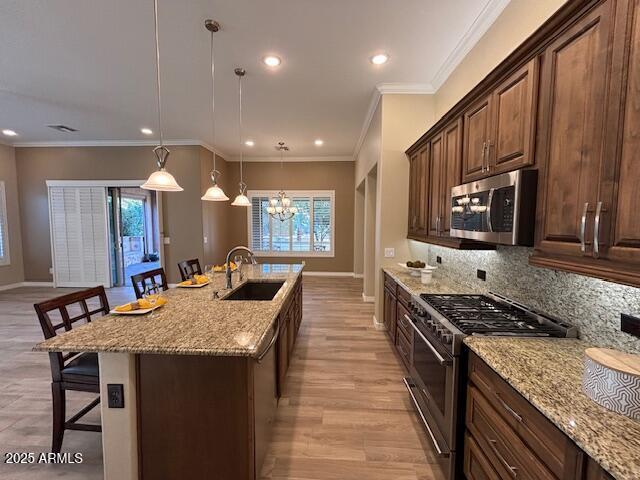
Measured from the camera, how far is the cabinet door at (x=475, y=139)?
1994mm

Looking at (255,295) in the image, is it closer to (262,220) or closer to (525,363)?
(525,363)

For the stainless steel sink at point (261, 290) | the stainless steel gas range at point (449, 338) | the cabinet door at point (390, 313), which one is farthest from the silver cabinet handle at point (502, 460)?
the stainless steel sink at point (261, 290)

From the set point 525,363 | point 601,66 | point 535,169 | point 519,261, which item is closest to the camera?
point 601,66

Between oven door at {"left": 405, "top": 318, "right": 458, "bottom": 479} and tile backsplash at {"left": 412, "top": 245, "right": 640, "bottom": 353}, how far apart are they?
2.33 ft

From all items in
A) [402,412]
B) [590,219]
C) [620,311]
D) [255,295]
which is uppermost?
[590,219]

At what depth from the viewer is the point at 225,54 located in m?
2.98

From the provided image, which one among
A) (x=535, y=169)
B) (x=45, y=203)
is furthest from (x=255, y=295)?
(x=45, y=203)

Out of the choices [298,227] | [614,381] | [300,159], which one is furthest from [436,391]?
[300,159]

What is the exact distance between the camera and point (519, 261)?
2.06m

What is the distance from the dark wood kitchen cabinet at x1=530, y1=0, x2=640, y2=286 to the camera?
102cm

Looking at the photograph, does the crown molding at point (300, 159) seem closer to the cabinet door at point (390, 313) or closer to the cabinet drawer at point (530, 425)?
the cabinet door at point (390, 313)

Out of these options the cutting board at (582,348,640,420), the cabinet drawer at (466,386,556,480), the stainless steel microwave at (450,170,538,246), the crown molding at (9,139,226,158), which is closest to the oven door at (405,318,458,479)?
the cabinet drawer at (466,386,556,480)

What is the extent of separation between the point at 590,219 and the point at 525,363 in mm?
689

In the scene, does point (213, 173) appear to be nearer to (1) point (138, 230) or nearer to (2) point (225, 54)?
(2) point (225, 54)
